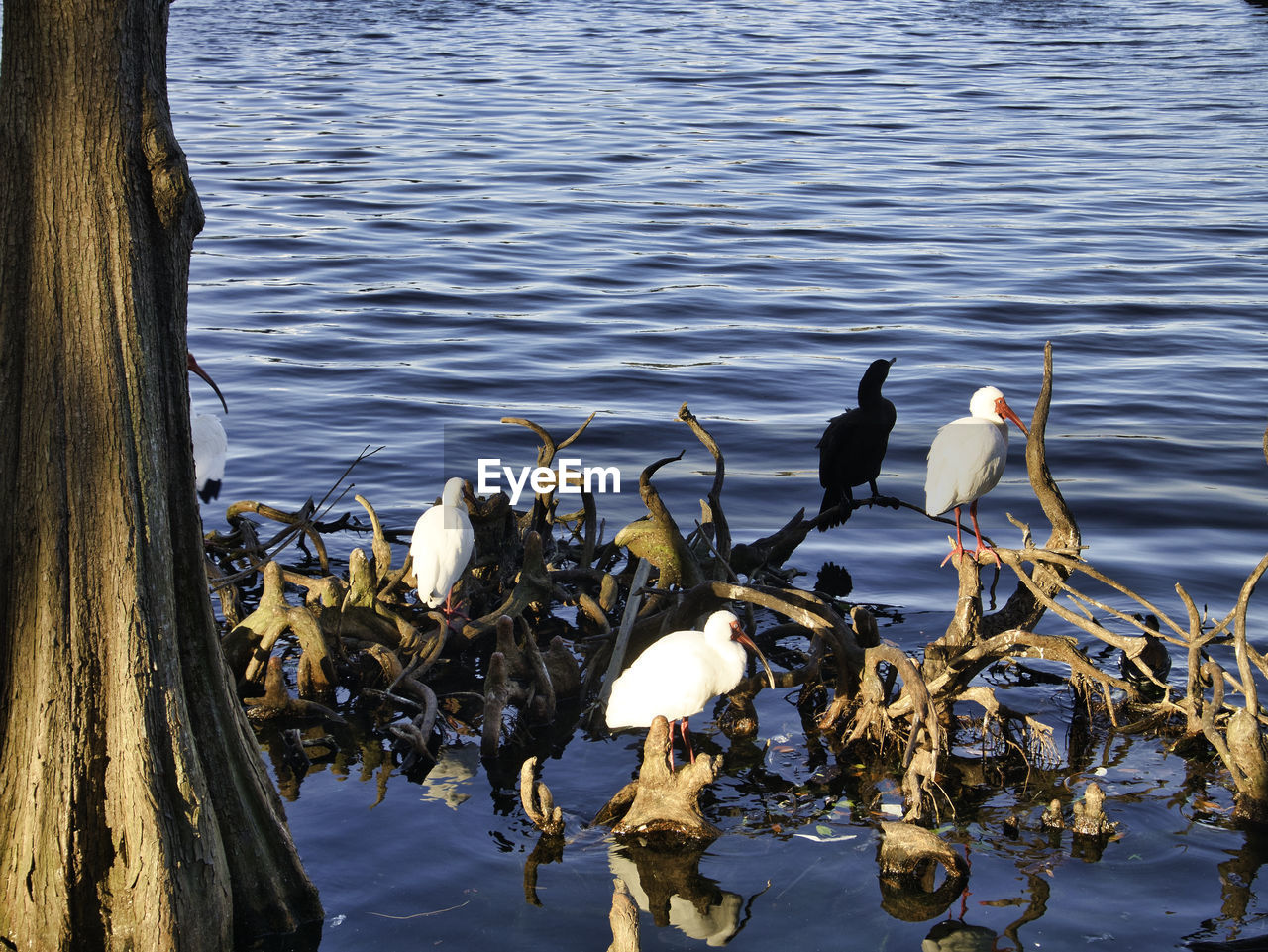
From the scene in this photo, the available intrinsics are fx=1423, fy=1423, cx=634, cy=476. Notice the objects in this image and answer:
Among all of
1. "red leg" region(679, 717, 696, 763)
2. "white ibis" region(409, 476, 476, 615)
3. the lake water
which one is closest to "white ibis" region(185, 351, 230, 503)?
the lake water

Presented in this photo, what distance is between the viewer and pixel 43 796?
4590 mm

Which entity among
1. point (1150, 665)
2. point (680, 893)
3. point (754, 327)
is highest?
point (1150, 665)

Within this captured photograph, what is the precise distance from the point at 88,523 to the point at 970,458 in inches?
193

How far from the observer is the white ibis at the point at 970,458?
310 inches

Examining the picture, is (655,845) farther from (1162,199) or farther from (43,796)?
(1162,199)

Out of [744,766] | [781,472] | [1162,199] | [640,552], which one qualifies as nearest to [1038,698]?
[744,766]

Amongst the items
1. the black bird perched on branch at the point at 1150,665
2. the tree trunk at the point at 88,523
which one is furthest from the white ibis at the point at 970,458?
the tree trunk at the point at 88,523

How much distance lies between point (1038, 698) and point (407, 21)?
44304 millimetres

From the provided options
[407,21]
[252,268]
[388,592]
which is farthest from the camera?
[407,21]

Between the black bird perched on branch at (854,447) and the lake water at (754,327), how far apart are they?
0.45 m

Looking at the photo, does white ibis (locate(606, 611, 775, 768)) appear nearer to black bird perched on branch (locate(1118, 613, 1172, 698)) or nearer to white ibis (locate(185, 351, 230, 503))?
black bird perched on branch (locate(1118, 613, 1172, 698))

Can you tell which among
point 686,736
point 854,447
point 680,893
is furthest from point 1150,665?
point 854,447

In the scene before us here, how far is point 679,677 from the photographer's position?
20.3ft

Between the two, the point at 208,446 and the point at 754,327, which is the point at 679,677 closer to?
the point at 208,446
